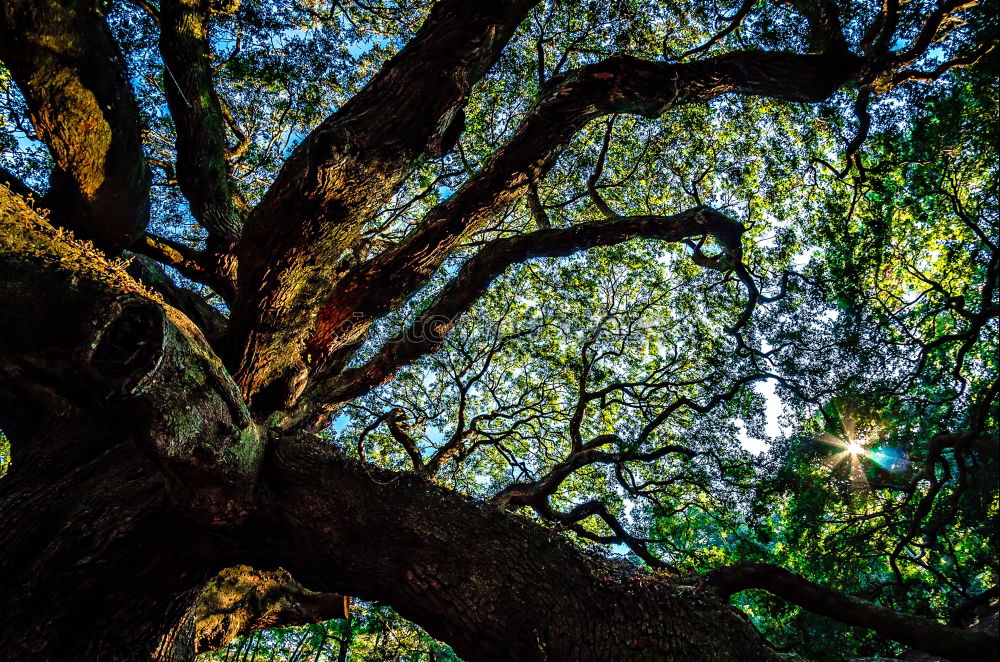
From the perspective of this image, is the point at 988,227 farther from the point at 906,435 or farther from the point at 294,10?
the point at 294,10

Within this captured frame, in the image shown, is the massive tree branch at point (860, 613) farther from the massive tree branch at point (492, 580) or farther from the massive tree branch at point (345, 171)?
the massive tree branch at point (345, 171)

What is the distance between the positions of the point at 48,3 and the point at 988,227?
689 cm

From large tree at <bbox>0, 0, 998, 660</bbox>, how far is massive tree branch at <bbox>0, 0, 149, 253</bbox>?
0.08ft

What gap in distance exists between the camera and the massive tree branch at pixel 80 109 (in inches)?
135

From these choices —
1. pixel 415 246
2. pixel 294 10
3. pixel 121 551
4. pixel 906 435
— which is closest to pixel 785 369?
pixel 906 435

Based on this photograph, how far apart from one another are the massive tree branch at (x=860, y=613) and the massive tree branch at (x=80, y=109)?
208 inches

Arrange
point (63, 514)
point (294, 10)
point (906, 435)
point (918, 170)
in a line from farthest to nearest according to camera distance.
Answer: point (294, 10), point (918, 170), point (906, 435), point (63, 514)

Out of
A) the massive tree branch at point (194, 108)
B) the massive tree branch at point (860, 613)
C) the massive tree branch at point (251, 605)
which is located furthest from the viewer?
the massive tree branch at point (194, 108)

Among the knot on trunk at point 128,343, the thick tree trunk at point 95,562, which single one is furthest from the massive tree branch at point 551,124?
the knot on trunk at point 128,343

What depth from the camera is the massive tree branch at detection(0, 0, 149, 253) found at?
344 centimetres

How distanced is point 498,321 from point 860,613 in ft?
23.0

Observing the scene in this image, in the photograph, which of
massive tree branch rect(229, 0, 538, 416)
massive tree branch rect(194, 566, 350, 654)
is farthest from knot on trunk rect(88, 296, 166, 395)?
massive tree branch rect(194, 566, 350, 654)

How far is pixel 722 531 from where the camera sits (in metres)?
6.88

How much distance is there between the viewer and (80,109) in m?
3.75
